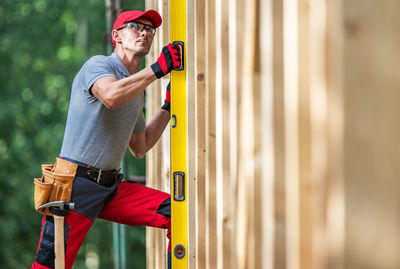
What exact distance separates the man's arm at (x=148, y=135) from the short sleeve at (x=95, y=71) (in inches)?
22.1

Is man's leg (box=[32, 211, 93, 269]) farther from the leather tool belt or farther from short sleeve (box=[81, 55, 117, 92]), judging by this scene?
short sleeve (box=[81, 55, 117, 92])

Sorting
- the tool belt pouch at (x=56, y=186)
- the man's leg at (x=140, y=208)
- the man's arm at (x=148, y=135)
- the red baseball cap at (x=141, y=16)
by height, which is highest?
the red baseball cap at (x=141, y=16)

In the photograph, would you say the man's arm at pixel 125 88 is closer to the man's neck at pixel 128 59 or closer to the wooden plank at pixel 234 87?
the man's neck at pixel 128 59

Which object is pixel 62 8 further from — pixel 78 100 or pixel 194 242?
pixel 194 242

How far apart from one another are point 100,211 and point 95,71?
86 centimetres

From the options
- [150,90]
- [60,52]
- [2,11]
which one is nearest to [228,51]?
[150,90]

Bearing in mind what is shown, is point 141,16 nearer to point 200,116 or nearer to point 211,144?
point 200,116

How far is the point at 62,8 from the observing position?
42.0 ft

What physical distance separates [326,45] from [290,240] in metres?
0.41

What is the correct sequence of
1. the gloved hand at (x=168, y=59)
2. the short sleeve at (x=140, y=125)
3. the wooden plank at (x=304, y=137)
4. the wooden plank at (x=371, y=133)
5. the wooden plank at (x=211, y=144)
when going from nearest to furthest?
the wooden plank at (x=371, y=133)
the wooden plank at (x=304, y=137)
the wooden plank at (x=211, y=144)
the gloved hand at (x=168, y=59)
the short sleeve at (x=140, y=125)

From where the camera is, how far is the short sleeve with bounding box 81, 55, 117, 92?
9.27ft

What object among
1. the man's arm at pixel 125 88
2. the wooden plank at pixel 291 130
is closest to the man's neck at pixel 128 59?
the man's arm at pixel 125 88

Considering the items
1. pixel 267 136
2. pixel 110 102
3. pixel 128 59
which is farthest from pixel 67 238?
pixel 267 136

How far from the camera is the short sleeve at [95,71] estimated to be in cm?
283
